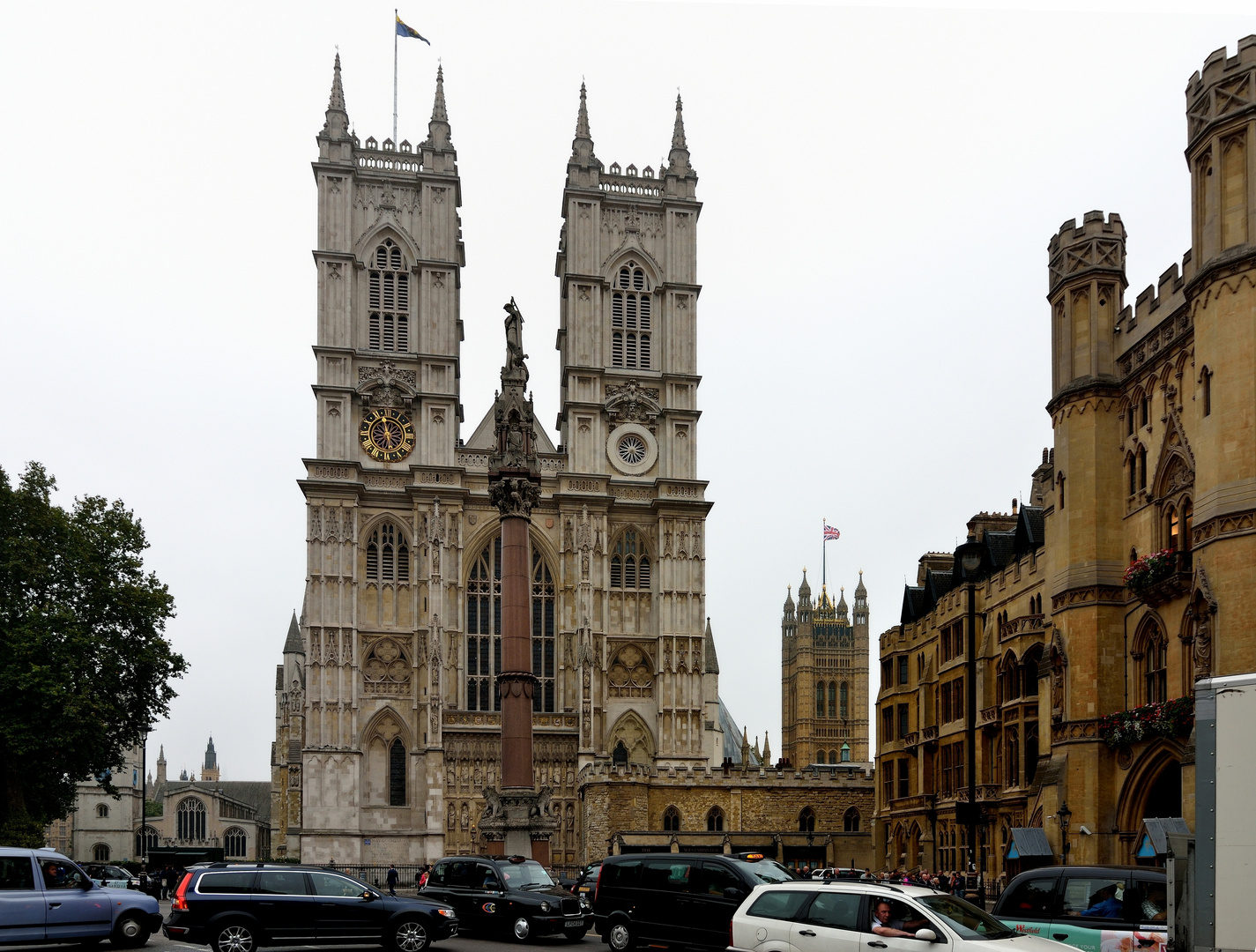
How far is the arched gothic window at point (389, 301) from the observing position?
6725 cm

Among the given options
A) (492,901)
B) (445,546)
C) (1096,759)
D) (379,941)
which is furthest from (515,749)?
(445,546)

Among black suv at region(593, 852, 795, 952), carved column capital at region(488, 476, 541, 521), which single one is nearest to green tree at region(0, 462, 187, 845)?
carved column capital at region(488, 476, 541, 521)

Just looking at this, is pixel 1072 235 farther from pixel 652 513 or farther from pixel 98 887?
pixel 652 513

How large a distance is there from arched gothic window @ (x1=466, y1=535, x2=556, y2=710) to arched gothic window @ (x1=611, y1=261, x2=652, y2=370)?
10977mm

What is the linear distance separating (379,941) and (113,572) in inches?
1135

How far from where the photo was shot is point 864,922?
14844 millimetres

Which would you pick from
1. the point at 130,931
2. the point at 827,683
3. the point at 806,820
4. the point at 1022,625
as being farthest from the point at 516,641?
the point at 827,683

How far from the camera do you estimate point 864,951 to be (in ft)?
47.9

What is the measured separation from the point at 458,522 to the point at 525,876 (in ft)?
134

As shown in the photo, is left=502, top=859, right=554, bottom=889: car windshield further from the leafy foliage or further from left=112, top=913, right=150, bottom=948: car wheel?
the leafy foliage

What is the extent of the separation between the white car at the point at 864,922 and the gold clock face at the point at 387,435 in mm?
51436

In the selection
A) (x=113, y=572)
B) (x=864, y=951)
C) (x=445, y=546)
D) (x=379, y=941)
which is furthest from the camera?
(x=445, y=546)

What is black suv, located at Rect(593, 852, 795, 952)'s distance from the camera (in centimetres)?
1983

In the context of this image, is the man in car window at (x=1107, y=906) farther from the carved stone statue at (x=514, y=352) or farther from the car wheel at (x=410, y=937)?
the carved stone statue at (x=514, y=352)
